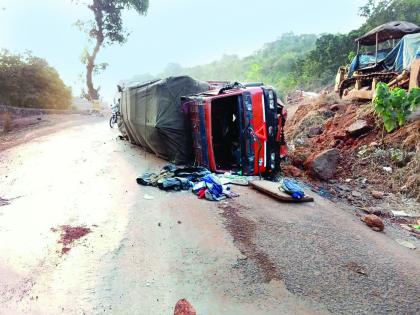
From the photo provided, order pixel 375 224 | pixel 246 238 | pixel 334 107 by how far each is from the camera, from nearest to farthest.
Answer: pixel 246 238
pixel 375 224
pixel 334 107

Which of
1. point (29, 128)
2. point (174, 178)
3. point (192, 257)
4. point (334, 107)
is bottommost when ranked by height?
point (192, 257)

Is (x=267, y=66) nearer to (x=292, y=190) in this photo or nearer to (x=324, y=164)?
(x=324, y=164)

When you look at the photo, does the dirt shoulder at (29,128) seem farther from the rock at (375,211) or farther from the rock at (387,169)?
the rock at (387,169)

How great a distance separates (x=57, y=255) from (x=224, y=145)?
4.76 m

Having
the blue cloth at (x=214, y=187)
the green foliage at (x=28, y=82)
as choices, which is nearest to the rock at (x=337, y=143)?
the blue cloth at (x=214, y=187)

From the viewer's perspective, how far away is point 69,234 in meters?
4.08

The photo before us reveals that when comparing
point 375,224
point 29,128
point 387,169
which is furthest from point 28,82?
point 375,224

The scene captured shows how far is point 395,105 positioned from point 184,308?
675cm

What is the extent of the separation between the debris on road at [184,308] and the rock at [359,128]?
23.0 ft

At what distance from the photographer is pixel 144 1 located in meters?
24.6

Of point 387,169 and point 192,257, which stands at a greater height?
point 387,169

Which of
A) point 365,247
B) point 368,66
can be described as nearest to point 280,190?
point 365,247

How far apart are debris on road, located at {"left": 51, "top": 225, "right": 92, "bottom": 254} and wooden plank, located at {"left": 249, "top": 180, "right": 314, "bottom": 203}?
270 centimetres

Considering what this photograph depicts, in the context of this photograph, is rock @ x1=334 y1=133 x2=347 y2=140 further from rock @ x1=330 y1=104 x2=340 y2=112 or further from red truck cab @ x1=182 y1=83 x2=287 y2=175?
rock @ x1=330 y1=104 x2=340 y2=112
